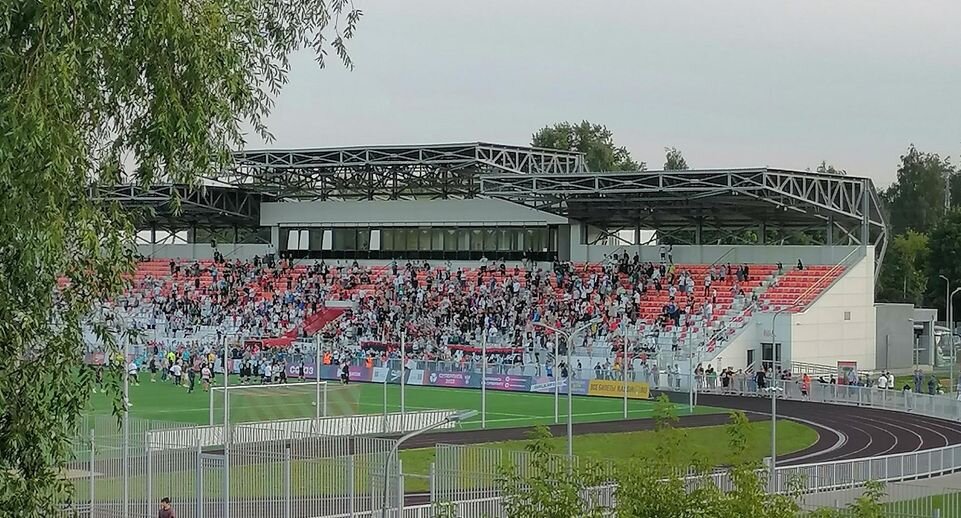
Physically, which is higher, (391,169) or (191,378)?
(391,169)

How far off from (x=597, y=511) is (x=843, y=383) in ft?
171

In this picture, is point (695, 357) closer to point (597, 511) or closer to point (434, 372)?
point (434, 372)

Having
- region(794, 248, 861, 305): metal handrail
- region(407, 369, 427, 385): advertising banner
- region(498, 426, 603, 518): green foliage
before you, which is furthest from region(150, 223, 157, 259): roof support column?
region(498, 426, 603, 518): green foliage

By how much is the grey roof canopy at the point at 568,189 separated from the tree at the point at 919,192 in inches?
2088

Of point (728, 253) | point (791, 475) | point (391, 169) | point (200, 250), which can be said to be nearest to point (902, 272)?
point (728, 253)

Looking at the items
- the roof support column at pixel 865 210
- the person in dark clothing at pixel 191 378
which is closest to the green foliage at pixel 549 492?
the person in dark clothing at pixel 191 378

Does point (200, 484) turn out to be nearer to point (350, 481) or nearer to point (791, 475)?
point (350, 481)

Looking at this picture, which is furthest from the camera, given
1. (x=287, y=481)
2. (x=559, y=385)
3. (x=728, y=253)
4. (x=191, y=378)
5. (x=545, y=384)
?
(x=728, y=253)

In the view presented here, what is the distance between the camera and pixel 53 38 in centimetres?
1436

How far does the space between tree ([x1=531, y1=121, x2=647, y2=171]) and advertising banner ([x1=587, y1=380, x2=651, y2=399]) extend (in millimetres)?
81726

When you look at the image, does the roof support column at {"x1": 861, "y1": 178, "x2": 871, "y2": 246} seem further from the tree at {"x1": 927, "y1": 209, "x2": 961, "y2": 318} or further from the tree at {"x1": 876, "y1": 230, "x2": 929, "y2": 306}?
the tree at {"x1": 876, "y1": 230, "x2": 929, "y2": 306}

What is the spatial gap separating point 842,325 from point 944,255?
127 feet

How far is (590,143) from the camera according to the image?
487 feet

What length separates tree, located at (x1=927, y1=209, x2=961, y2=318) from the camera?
10544cm
